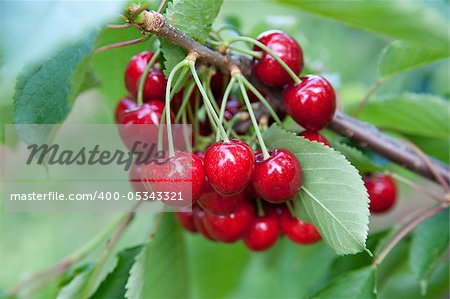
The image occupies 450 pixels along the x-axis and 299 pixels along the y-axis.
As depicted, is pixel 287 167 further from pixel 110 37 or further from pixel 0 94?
pixel 0 94

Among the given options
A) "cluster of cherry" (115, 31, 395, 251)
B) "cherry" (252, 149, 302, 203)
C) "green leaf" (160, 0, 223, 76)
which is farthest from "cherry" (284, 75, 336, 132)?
"green leaf" (160, 0, 223, 76)

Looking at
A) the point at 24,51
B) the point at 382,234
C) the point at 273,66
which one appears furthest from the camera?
the point at 382,234

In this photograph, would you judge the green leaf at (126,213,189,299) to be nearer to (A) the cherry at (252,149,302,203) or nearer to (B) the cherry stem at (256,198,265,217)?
(B) the cherry stem at (256,198,265,217)

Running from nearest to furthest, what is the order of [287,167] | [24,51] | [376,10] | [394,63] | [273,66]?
1. [24,51]
2. [376,10]
3. [287,167]
4. [273,66]
5. [394,63]

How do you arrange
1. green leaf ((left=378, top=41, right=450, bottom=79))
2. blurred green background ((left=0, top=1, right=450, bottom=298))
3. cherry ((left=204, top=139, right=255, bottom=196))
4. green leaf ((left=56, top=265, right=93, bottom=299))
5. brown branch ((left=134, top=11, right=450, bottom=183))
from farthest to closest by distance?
blurred green background ((left=0, top=1, right=450, bottom=298)) → green leaf ((left=378, top=41, right=450, bottom=79)) → green leaf ((left=56, top=265, right=93, bottom=299)) → brown branch ((left=134, top=11, right=450, bottom=183)) → cherry ((left=204, top=139, right=255, bottom=196))

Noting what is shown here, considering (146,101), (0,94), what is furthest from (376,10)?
(0,94)
